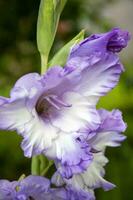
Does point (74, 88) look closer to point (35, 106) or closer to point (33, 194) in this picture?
point (35, 106)

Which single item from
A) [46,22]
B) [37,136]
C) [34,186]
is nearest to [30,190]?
[34,186]

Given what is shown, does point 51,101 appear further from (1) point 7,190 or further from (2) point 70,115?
(1) point 7,190

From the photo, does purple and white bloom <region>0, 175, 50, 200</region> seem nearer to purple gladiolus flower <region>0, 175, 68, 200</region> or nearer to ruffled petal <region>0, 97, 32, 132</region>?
purple gladiolus flower <region>0, 175, 68, 200</region>

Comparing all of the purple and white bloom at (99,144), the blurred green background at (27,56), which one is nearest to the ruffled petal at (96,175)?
the purple and white bloom at (99,144)

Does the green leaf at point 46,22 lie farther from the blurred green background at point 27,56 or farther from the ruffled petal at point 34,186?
the blurred green background at point 27,56

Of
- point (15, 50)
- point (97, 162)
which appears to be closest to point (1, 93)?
point (15, 50)

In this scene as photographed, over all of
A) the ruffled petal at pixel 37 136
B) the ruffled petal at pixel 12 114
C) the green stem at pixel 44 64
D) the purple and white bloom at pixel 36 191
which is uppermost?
the green stem at pixel 44 64

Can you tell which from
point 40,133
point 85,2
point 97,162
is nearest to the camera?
point 40,133
